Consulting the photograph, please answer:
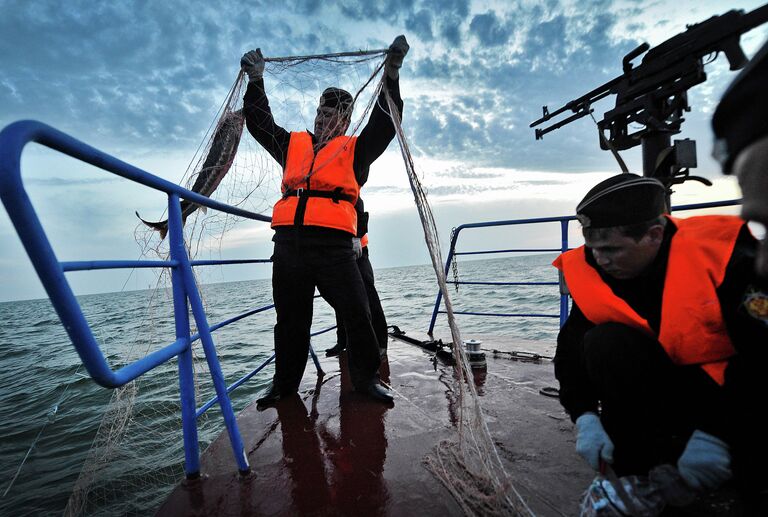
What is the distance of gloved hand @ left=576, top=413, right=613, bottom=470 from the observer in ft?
3.94

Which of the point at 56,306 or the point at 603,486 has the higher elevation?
the point at 56,306

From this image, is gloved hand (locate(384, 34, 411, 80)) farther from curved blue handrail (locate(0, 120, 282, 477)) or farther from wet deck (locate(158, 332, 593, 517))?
wet deck (locate(158, 332, 593, 517))

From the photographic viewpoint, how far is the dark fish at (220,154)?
2367 millimetres

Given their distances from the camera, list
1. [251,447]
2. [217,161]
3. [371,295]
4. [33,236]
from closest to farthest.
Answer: [33,236]
[251,447]
[217,161]
[371,295]

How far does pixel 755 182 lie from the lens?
0.47 metres

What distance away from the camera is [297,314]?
245 centimetres

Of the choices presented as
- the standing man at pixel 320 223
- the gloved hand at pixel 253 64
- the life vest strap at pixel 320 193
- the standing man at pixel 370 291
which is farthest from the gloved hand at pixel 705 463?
the gloved hand at pixel 253 64

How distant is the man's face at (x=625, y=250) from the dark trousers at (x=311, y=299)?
1497 mm

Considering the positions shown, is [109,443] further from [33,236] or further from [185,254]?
[33,236]

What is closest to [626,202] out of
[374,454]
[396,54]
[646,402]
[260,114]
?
[646,402]

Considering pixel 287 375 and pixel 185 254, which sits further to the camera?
pixel 287 375

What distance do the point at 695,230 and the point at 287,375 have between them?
2396 mm

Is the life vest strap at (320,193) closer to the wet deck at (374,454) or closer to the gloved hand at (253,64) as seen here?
the gloved hand at (253,64)

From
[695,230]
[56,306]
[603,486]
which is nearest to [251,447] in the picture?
[56,306]
